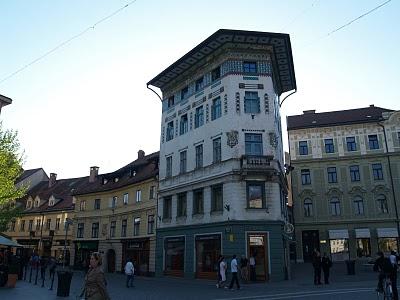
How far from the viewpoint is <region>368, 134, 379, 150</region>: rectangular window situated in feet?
144

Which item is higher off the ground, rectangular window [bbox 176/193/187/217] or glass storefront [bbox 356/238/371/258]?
rectangular window [bbox 176/193/187/217]

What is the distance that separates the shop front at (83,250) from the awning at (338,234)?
85.6 feet

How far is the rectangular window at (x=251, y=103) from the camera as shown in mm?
28078

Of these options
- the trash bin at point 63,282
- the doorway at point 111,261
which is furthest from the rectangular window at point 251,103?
the doorway at point 111,261

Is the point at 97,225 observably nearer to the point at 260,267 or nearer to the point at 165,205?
the point at 165,205

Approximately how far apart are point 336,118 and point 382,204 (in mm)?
11534

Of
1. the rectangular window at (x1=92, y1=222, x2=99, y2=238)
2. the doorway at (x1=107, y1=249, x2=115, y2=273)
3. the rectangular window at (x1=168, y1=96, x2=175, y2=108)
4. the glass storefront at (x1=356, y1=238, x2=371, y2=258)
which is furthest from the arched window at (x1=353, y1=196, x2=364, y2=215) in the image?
the rectangular window at (x1=92, y1=222, x2=99, y2=238)

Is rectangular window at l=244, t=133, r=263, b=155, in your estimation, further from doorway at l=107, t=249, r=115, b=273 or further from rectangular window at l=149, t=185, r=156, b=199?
doorway at l=107, t=249, r=115, b=273

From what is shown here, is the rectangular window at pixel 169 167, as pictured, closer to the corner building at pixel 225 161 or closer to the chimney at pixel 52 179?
the corner building at pixel 225 161

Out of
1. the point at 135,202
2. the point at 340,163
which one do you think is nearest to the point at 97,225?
the point at 135,202

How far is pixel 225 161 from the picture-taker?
27203mm

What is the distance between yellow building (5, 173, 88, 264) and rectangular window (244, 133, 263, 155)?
104 ft

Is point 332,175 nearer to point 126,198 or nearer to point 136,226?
point 136,226

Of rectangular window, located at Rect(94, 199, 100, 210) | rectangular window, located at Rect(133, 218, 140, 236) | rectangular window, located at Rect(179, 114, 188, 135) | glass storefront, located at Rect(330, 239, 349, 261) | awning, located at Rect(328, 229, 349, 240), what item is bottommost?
glass storefront, located at Rect(330, 239, 349, 261)
